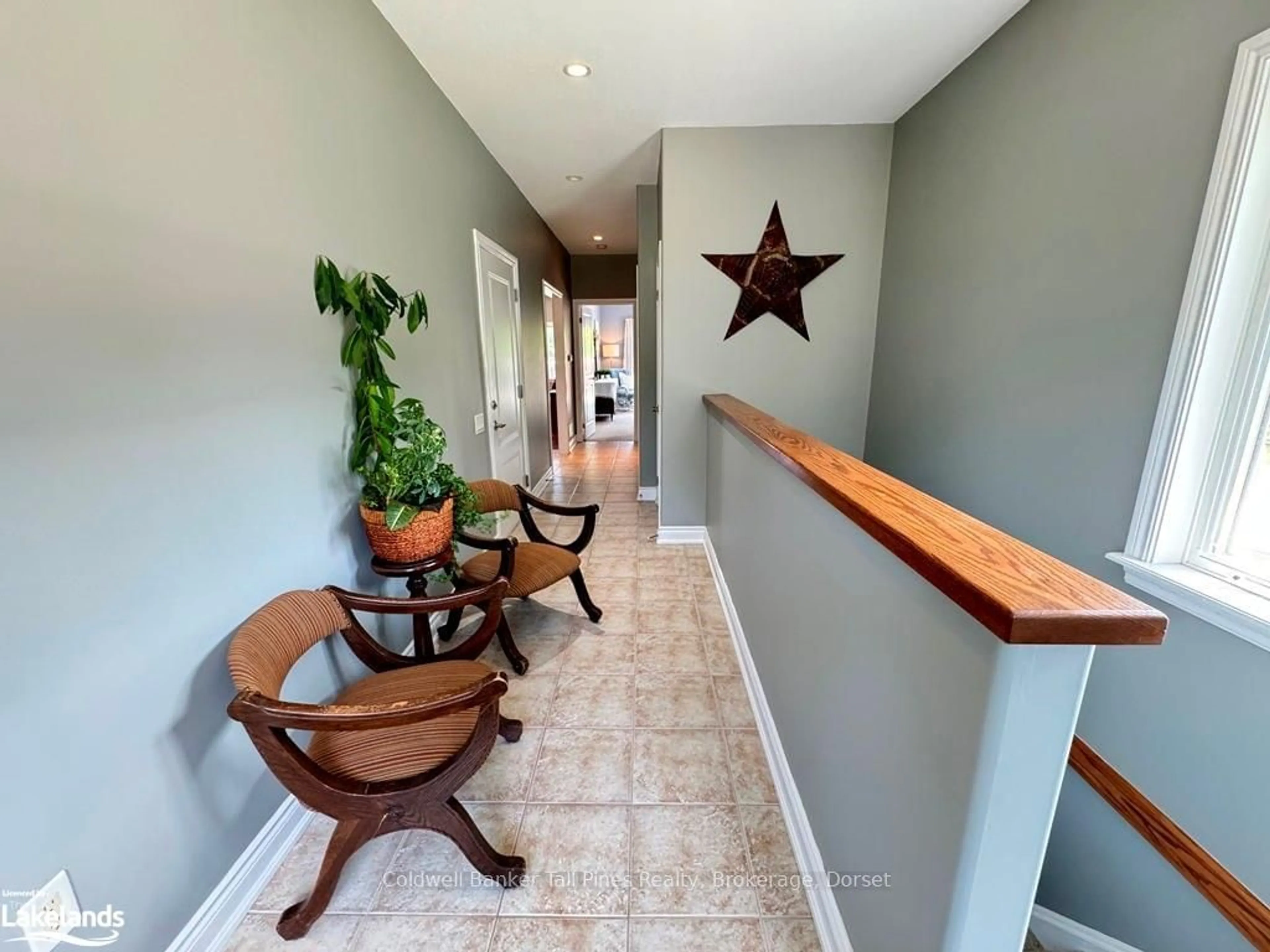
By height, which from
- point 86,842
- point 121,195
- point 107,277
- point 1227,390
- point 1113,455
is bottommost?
point 86,842

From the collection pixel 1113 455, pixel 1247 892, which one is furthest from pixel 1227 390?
pixel 1247 892

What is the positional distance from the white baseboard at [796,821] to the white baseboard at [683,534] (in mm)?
1360

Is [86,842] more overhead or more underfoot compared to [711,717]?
more overhead

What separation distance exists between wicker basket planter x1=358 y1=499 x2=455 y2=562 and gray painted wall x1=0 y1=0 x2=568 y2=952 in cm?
14

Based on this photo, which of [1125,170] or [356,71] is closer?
[1125,170]

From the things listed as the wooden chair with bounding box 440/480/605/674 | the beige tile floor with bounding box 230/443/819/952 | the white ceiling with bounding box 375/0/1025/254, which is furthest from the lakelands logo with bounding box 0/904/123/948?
the white ceiling with bounding box 375/0/1025/254

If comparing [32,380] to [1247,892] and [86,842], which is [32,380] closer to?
[86,842]

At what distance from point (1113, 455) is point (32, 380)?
8.51ft

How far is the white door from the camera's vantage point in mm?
7695

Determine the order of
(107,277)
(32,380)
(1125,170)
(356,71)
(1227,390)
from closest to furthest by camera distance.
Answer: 1. (32,380)
2. (107,277)
3. (1227,390)
4. (1125,170)
5. (356,71)

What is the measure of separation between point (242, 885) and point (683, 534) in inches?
110

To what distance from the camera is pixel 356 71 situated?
1788 mm

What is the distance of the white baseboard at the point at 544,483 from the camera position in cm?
468

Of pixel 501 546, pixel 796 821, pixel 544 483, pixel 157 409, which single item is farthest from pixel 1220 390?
pixel 544 483
